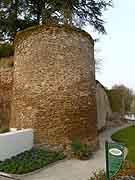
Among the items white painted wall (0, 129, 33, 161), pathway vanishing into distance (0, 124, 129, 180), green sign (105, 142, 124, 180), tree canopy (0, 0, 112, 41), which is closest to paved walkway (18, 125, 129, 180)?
pathway vanishing into distance (0, 124, 129, 180)

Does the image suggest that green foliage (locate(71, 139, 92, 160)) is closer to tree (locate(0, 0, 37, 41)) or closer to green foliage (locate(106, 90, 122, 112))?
tree (locate(0, 0, 37, 41))

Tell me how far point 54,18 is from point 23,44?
6690 millimetres

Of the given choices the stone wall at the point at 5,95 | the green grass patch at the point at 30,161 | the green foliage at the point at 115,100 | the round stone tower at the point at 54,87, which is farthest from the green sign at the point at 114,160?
the green foliage at the point at 115,100

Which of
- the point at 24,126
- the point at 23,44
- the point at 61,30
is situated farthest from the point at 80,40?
the point at 24,126

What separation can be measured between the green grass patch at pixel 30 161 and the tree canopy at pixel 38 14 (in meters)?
9.92

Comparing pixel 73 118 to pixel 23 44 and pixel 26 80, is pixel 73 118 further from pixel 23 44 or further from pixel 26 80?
pixel 23 44

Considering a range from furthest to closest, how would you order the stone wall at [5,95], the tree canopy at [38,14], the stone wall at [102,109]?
the stone wall at [102,109]
the tree canopy at [38,14]
the stone wall at [5,95]

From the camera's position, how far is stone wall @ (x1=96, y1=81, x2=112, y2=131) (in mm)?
23495

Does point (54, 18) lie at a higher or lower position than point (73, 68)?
higher

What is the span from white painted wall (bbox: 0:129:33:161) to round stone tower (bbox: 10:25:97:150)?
474 millimetres

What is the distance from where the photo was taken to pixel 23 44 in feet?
44.3

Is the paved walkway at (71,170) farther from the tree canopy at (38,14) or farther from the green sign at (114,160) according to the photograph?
the tree canopy at (38,14)

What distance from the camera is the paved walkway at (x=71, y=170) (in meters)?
9.52

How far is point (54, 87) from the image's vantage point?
41.4 ft
